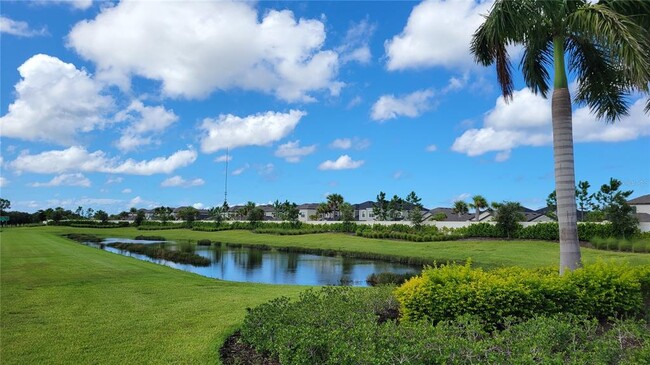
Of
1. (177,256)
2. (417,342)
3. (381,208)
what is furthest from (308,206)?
(417,342)

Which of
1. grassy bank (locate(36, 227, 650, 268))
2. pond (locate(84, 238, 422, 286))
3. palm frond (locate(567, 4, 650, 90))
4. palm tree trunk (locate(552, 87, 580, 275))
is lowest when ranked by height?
pond (locate(84, 238, 422, 286))

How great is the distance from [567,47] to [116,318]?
40.7 feet

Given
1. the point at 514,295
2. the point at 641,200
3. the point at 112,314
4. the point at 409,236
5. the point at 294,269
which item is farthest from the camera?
the point at 641,200

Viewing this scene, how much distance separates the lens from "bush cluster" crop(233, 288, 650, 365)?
4320mm

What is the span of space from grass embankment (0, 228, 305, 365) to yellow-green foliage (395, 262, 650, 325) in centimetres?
323

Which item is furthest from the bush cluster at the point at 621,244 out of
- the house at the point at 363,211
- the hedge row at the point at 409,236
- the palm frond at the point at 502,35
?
the house at the point at 363,211

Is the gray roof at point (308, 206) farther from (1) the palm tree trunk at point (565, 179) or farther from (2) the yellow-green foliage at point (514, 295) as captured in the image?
(2) the yellow-green foliage at point (514, 295)

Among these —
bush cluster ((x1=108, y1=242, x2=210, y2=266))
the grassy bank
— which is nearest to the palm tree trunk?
the grassy bank

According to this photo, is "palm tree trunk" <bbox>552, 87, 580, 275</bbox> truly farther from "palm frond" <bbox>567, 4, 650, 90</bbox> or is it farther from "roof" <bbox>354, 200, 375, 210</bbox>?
"roof" <bbox>354, 200, 375, 210</bbox>

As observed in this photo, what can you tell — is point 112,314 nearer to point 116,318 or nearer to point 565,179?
point 116,318

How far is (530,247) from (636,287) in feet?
81.6

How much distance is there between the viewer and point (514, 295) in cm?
668

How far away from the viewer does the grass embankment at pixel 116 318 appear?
6.23 meters

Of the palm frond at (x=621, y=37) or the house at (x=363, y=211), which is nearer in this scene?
the palm frond at (x=621, y=37)
